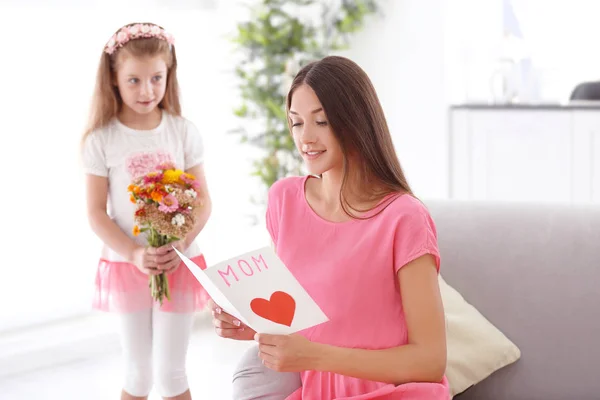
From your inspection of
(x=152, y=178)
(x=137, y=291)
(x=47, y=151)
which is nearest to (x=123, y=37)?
(x=152, y=178)

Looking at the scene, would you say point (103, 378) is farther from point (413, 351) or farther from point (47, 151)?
point (413, 351)

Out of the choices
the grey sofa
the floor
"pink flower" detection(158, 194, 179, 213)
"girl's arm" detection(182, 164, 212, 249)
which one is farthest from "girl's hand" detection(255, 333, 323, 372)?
the floor

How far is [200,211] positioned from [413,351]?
3.71ft

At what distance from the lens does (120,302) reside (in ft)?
8.21

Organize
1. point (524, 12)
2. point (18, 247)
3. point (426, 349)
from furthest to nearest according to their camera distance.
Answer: point (524, 12) → point (18, 247) → point (426, 349)

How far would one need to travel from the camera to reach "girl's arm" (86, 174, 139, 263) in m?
2.49

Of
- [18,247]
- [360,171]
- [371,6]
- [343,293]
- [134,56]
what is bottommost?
[18,247]

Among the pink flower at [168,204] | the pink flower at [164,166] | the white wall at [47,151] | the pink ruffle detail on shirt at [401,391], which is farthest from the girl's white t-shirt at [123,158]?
the white wall at [47,151]

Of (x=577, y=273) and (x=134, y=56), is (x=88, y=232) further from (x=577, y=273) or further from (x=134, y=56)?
(x=577, y=273)

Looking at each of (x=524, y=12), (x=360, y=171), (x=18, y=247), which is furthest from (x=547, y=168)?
(x=360, y=171)

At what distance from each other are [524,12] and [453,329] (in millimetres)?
3624

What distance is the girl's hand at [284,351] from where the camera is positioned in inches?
60.6

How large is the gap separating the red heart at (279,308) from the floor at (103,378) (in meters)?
2.01

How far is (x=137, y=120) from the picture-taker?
260 centimetres
